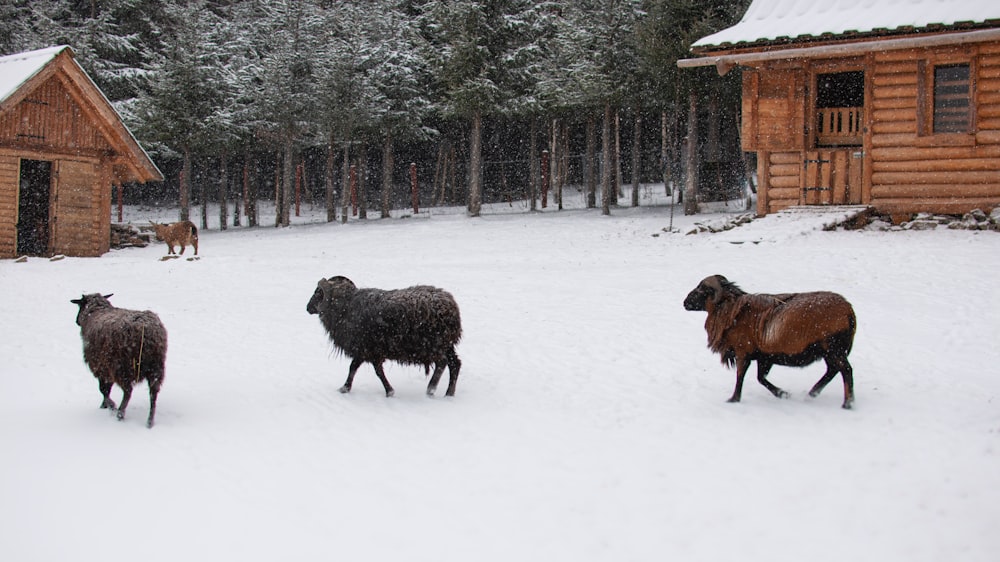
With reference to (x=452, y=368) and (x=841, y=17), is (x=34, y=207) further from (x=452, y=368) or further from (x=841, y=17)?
(x=841, y=17)

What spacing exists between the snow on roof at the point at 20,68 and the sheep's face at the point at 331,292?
54.3 ft

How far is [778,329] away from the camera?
7.36m

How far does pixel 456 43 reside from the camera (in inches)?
1252

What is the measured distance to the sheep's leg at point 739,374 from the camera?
7.73m

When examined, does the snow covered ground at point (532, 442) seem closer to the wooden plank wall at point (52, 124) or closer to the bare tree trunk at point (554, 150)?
the wooden plank wall at point (52, 124)

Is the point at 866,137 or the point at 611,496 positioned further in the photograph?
the point at 866,137

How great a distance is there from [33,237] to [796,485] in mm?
27115

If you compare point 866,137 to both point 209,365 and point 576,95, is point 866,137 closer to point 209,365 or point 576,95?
point 576,95

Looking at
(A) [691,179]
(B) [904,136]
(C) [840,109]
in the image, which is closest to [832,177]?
(B) [904,136]

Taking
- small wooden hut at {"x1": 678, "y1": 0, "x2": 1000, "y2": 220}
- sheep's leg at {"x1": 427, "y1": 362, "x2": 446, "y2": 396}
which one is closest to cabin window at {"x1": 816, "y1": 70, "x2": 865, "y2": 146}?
small wooden hut at {"x1": 678, "y1": 0, "x2": 1000, "y2": 220}

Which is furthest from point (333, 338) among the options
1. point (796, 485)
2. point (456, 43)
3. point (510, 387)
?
point (456, 43)

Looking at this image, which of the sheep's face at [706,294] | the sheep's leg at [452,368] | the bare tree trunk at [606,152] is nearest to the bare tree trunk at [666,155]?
the bare tree trunk at [606,152]

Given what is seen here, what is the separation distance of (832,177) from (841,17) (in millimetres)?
3891

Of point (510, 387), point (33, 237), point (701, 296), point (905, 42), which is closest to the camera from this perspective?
point (701, 296)
